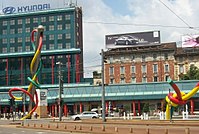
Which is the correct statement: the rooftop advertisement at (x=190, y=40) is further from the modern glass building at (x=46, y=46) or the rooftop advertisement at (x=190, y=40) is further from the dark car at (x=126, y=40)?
the modern glass building at (x=46, y=46)

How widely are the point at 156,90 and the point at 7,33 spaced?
57.9 meters

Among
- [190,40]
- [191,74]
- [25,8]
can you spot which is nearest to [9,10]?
[25,8]

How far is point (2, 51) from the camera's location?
119562 mm

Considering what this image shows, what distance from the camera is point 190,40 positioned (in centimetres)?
9469

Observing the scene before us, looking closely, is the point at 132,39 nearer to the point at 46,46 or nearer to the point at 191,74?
the point at 191,74

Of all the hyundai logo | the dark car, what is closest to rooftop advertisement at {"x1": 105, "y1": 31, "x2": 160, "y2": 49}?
the dark car

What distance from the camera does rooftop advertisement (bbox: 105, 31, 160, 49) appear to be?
338ft

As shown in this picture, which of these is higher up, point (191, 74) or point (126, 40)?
point (126, 40)

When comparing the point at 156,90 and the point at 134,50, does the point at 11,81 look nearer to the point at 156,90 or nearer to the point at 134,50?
the point at 134,50

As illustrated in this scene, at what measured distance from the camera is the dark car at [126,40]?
104863 mm

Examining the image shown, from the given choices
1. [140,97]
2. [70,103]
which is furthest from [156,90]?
[70,103]

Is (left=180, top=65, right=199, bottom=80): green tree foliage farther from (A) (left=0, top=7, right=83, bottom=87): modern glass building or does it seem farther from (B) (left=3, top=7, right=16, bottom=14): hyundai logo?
(B) (left=3, top=7, right=16, bottom=14): hyundai logo

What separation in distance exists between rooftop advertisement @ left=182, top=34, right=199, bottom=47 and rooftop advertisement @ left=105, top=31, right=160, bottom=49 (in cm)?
798

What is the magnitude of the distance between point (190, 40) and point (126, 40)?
744 inches
